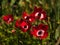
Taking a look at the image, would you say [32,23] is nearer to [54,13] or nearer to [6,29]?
[6,29]

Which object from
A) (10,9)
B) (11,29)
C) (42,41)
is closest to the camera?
(42,41)

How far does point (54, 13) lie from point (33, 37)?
47 centimetres

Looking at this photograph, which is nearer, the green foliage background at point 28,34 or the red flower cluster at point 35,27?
the red flower cluster at point 35,27

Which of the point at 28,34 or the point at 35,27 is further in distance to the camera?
the point at 28,34

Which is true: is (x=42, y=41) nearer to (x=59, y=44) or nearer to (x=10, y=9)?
(x=59, y=44)

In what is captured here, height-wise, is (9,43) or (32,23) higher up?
(32,23)

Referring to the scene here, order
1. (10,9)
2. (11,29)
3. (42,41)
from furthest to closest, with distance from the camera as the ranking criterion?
(10,9), (11,29), (42,41)

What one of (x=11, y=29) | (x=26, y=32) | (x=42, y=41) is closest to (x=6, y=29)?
(x=11, y=29)

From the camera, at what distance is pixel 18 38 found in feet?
6.77

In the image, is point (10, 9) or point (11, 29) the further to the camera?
point (10, 9)

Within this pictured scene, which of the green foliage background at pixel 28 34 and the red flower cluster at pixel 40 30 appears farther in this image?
the green foliage background at pixel 28 34

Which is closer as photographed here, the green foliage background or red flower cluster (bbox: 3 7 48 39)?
red flower cluster (bbox: 3 7 48 39)

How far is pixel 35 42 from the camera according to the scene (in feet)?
6.66

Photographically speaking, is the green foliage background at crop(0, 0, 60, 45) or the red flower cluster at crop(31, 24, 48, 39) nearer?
the red flower cluster at crop(31, 24, 48, 39)
